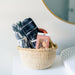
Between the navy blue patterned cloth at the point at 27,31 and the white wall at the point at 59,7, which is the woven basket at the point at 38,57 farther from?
the white wall at the point at 59,7

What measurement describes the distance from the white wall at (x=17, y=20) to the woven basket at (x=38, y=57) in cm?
27

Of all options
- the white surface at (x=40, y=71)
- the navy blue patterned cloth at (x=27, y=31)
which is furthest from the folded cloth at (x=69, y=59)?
the navy blue patterned cloth at (x=27, y=31)

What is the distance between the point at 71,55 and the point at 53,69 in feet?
0.57

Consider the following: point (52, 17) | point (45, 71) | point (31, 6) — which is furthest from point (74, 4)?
point (45, 71)

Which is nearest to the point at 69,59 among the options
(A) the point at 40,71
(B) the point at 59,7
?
(A) the point at 40,71

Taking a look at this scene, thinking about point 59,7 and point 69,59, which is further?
point 59,7

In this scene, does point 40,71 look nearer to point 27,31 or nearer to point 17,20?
point 27,31

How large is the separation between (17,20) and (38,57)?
36 cm

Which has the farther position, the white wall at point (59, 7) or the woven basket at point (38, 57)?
the white wall at point (59, 7)

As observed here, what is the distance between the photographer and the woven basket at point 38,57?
0.67m

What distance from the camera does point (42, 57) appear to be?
2.22 feet

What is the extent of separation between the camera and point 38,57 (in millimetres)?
677

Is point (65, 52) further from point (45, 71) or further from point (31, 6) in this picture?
point (31, 6)

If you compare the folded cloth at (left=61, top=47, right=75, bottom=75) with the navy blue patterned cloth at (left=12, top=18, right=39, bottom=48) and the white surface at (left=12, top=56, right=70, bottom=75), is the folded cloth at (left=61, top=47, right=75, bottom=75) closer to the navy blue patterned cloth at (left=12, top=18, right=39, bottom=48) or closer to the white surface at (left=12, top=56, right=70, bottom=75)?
the white surface at (left=12, top=56, right=70, bottom=75)
